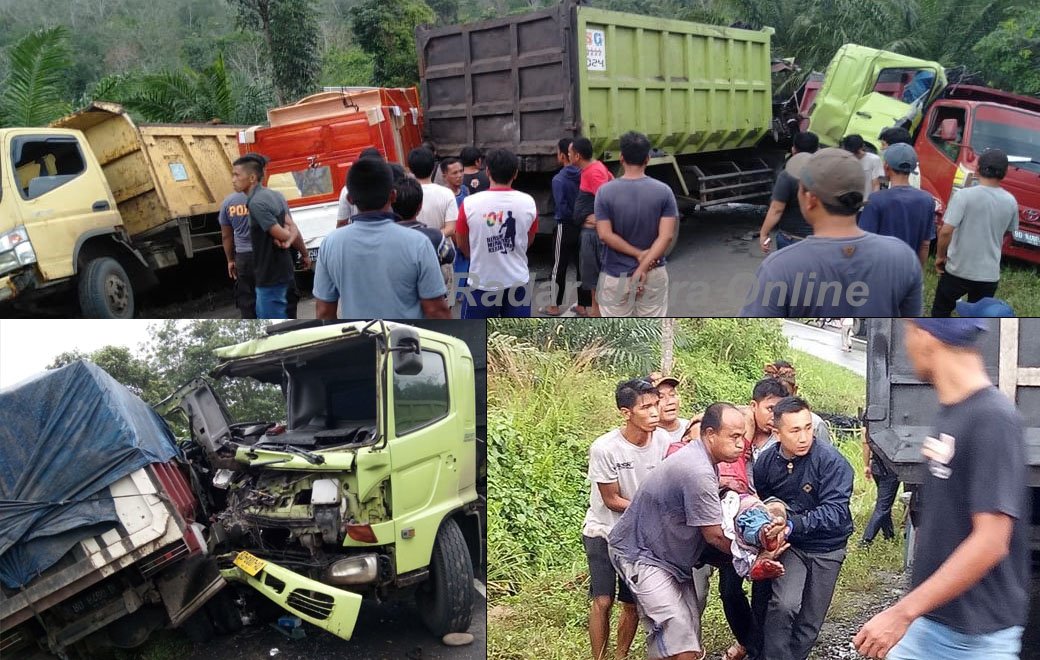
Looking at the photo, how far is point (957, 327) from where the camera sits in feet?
8.94

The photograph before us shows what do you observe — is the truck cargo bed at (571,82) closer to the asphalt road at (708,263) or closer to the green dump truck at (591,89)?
the green dump truck at (591,89)

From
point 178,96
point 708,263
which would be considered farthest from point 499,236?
point 178,96

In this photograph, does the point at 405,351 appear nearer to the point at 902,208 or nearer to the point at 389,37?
the point at 902,208

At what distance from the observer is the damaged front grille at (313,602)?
337 centimetres

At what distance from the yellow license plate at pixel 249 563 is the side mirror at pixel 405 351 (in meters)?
0.92

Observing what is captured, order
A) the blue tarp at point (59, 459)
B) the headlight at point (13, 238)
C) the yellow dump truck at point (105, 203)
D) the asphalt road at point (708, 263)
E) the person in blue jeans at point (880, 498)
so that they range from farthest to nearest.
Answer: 1. the asphalt road at point (708, 263)
2. the yellow dump truck at point (105, 203)
3. the headlight at point (13, 238)
4. the blue tarp at point (59, 459)
5. the person in blue jeans at point (880, 498)

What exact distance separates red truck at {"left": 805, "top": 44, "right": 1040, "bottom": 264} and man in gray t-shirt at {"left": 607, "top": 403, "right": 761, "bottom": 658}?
624cm

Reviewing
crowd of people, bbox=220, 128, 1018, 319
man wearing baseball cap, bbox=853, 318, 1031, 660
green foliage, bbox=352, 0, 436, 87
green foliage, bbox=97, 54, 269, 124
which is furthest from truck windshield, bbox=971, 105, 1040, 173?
green foliage, bbox=352, 0, 436, 87

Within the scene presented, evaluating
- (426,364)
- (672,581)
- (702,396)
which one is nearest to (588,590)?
(672,581)

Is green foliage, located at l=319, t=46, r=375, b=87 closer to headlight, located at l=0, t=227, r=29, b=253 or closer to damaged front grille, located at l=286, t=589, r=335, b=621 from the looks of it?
headlight, located at l=0, t=227, r=29, b=253

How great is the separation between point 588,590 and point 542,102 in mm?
6042

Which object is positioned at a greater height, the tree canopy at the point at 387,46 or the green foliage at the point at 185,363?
the tree canopy at the point at 387,46

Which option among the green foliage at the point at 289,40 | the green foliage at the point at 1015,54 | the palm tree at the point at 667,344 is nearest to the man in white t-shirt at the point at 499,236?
the palm tree at the point at 667,344

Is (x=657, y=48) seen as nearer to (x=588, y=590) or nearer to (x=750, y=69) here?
(x=750, y=69)
